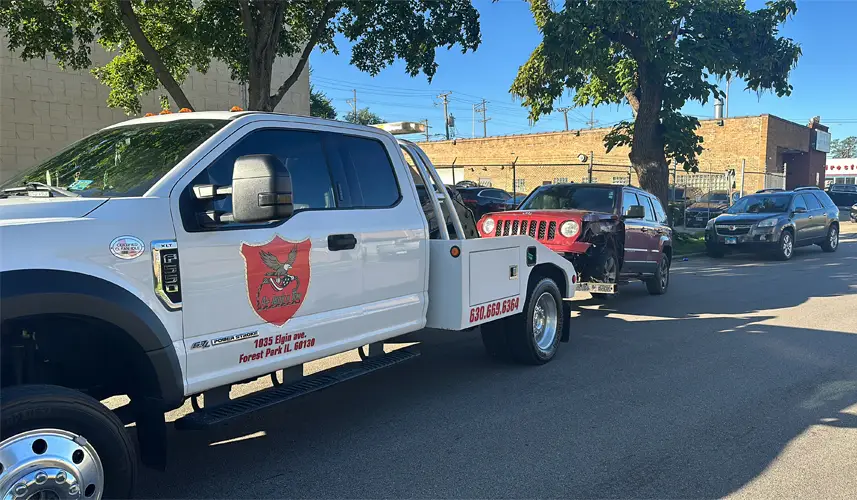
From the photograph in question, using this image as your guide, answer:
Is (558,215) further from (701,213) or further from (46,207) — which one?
(701,213)

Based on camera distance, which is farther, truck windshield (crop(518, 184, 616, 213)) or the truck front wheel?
truck windshield (crop(518, 184, 616, 213))

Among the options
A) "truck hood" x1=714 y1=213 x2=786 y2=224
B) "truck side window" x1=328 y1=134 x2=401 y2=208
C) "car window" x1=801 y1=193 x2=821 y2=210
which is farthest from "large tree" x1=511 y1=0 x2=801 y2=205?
"truck side window" x1=328 y1=134 x2=401 y2=208

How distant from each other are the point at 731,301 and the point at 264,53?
27.4ft

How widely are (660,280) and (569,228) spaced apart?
3.41m

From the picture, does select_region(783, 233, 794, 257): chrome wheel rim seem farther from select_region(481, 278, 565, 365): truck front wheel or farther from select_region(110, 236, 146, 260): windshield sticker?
select_region(110, 236, 146, 260): windshield sticker

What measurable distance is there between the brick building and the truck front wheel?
24566 millimetres

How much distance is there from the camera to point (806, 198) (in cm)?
1855

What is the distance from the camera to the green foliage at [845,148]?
175 meters

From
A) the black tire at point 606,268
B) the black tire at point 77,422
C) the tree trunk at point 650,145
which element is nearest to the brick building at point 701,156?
the tree trunk at point 650,145

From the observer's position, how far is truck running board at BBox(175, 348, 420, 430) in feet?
11.7

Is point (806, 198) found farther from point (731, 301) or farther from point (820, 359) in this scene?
point (820, 359)

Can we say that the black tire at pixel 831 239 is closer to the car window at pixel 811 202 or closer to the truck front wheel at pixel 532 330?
the car window at pixel 811 202

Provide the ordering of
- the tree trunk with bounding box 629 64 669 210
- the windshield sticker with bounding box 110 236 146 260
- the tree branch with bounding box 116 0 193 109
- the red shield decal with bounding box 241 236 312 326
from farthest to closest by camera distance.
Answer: the tree trunk with bounding box 629 64 669 210 < the tree branch with bounding box 116 0 193 109 < the red shield decal with bounding box 241 236 312 326 < the windshield sticker with bounding box 110 236 146 260

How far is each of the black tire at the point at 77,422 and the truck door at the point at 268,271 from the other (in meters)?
0.53
